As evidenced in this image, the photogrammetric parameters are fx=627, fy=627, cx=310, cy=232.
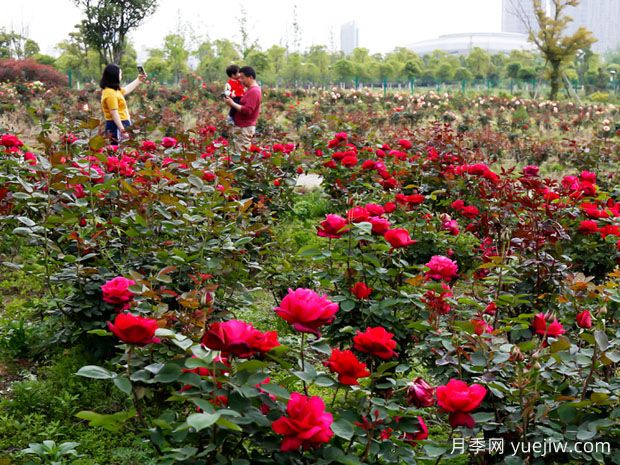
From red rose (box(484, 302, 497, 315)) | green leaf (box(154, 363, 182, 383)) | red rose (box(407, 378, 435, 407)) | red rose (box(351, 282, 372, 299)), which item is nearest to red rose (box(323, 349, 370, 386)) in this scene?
red rose (box(407, 378, 435, 407))

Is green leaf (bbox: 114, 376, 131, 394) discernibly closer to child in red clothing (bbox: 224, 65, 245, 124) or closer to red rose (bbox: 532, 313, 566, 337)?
red rose (bbox: 532, 313, 566, 337)

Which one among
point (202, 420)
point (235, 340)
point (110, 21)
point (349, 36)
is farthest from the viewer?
point (349, 36)

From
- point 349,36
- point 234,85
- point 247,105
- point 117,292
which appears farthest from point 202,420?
point 349,36

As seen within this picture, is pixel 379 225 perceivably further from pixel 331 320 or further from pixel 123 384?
pixel 123 384

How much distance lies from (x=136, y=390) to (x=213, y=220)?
1.20 meters

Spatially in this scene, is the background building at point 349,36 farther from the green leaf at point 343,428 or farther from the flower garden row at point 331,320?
the green leaf at point 343,428

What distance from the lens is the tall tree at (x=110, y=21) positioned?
67.0 ft

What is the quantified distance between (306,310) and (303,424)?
22cm

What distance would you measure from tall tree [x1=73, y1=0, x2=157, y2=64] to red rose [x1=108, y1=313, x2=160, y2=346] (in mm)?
20710

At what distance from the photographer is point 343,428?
1.22 metres

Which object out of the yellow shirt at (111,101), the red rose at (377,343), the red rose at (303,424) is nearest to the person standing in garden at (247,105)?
the yellow shirt at (111,101)

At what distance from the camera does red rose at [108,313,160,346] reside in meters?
1.18

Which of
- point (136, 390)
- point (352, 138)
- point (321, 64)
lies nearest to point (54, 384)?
point (136, 390)

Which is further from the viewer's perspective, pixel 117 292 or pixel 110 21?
pixel 110 21
